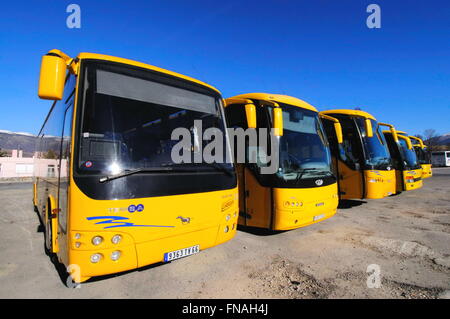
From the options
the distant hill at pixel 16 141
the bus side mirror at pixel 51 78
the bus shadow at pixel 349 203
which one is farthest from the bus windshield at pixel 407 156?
the distant hill at pixel 16 141

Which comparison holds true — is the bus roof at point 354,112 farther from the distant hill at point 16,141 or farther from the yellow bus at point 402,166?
the distant hill at point 16,141

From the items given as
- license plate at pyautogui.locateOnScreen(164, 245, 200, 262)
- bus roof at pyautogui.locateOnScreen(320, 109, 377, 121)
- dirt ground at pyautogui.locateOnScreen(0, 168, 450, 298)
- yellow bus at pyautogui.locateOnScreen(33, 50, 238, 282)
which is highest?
bus roof at pyautogui.locateOnScreen(320, 109, 377, 121)

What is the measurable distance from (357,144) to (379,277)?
5.66 metres

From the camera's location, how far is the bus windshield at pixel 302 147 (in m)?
5.03

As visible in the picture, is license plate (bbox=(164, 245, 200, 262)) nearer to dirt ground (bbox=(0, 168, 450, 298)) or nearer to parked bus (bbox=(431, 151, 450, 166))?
dirt ground (bbox=(0, 168, 450, 298))

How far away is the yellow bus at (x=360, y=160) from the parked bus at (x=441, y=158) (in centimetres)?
4942

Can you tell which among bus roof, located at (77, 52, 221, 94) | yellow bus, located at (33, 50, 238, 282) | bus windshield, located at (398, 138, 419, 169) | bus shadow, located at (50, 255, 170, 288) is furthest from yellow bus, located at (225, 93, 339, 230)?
bus windshield, located at (398, 138, 419, 169)

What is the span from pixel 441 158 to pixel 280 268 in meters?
57.5

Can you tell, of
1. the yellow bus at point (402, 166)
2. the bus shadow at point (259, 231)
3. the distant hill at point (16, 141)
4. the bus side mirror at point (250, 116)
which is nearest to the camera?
the bus side mirror at point (250, 116)

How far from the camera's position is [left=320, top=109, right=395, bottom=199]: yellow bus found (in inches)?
310

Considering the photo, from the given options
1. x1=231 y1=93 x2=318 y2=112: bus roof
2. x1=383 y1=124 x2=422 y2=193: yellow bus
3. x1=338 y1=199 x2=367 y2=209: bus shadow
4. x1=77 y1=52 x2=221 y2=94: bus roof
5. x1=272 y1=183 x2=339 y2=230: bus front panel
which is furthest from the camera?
x1=383 y1=124 x2=422 y2=193: yellow bus

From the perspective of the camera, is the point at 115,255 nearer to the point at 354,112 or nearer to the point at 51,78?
the point at 51,78

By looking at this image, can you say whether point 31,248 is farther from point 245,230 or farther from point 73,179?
point 245,230

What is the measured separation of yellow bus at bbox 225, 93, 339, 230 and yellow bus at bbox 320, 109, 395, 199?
2.53 m
